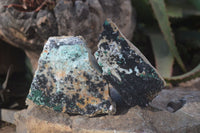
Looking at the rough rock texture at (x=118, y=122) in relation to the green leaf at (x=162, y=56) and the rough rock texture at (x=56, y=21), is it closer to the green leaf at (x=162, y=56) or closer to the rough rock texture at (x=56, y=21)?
the rough rock texture at (x=56, y=21)

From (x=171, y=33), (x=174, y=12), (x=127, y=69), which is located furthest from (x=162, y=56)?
(x=127, y=69)

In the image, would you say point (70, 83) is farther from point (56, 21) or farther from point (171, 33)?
point (171, 33)

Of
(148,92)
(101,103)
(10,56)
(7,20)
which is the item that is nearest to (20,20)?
(7,20)

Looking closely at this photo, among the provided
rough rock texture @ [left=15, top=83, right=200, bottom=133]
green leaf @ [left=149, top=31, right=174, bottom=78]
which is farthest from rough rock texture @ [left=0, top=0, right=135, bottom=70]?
rough rock texture @ [left=15, top=83, right=200, bottom=133]

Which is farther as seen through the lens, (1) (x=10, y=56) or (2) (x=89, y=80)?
(1) (x=10, y=56)

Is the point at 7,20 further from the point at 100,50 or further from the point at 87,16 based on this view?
the point at 100,50
